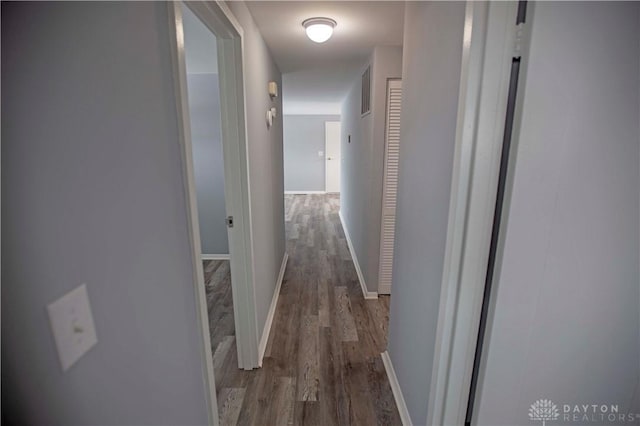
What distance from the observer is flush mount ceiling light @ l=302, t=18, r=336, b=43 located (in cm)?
193

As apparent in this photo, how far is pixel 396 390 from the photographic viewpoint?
1.80 meters

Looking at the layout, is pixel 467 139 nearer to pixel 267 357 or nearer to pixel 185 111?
pixel 185 111

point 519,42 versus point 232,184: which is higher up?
point 519,42

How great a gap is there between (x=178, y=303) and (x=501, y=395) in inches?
42.2

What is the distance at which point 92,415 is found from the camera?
0.60m

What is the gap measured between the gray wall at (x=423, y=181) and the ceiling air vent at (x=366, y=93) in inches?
47.7

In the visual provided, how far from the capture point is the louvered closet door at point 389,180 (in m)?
2.64

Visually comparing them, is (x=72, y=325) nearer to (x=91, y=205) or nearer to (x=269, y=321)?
(x=91, y=205)

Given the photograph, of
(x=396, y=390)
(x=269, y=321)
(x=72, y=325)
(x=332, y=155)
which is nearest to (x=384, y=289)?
(x=269, y=321)

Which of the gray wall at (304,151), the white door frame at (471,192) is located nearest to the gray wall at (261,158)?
the white door frame at (471,192)

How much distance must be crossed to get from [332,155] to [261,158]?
6.28m

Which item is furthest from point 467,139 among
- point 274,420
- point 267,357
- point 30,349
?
point 267,357

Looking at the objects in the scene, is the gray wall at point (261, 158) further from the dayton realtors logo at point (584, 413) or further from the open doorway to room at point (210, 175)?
the dayton realtors logo at point (584, 413)

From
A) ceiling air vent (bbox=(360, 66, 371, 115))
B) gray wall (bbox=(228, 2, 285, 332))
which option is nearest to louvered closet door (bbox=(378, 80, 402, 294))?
ceiling air vent (bbox=(360, 66, 371, 115))
